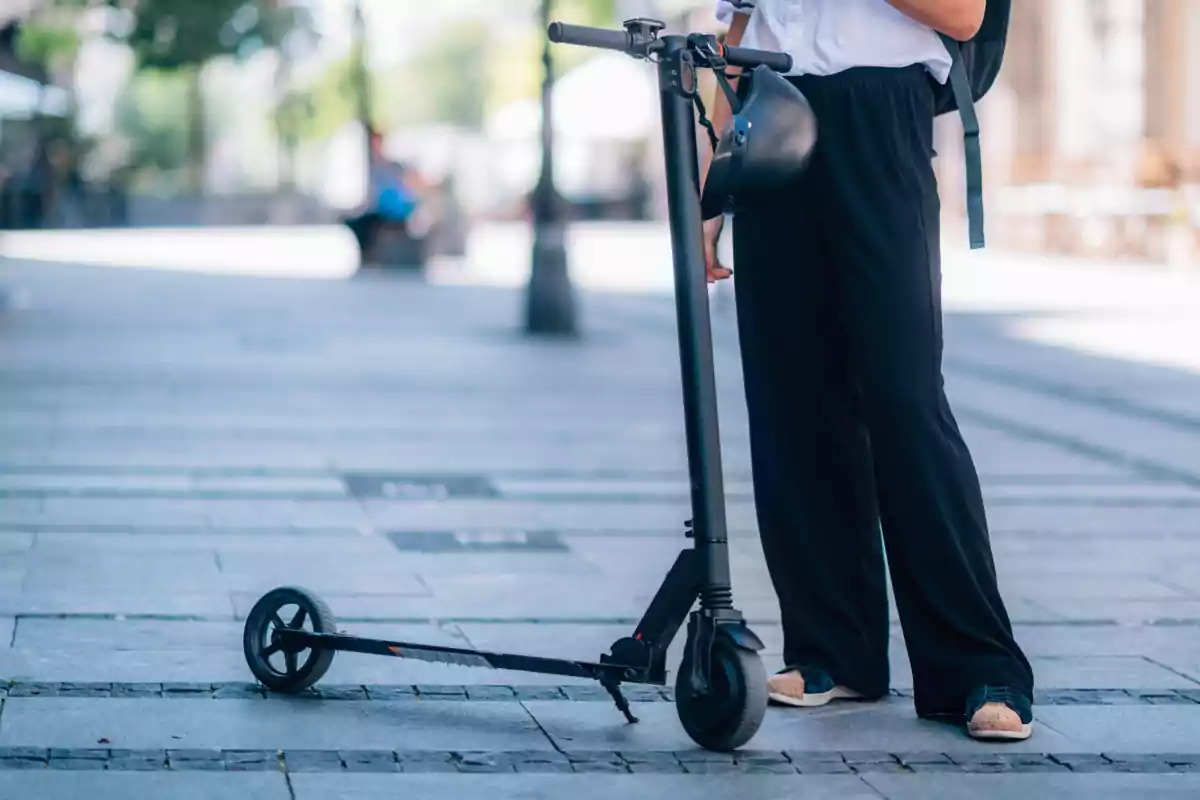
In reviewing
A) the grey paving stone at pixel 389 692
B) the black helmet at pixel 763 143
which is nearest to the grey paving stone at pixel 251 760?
the grey paving stone at pixel 389 692

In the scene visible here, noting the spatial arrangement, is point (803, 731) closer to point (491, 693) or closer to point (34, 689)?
point (491, 693)

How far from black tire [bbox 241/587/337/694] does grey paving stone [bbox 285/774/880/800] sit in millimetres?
670

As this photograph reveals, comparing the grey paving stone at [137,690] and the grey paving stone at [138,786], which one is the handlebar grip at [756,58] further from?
the grey paving stone at [137,690]

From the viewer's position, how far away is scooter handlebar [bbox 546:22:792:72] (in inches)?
149

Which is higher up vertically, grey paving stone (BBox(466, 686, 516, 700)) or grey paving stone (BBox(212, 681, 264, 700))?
grey paving stone (BBox(212, 681, 264, 700))

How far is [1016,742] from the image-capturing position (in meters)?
4.12

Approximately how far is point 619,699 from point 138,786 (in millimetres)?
918

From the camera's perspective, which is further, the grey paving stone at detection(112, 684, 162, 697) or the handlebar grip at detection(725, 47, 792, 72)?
the grey paving stone at detection(112, 684, 162, 697)

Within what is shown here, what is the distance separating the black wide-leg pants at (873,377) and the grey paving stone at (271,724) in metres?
0.71

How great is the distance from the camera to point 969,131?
4.28 metres

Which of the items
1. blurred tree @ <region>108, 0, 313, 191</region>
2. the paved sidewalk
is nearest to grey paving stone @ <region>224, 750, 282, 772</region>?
the paved sidewalk

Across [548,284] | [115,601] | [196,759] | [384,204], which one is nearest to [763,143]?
[196,759]

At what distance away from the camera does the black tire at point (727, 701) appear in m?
3.85

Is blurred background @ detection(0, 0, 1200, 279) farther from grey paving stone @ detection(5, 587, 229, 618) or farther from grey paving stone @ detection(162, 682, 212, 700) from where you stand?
grey paving stone @ detection(162, 682, 212, 700)
